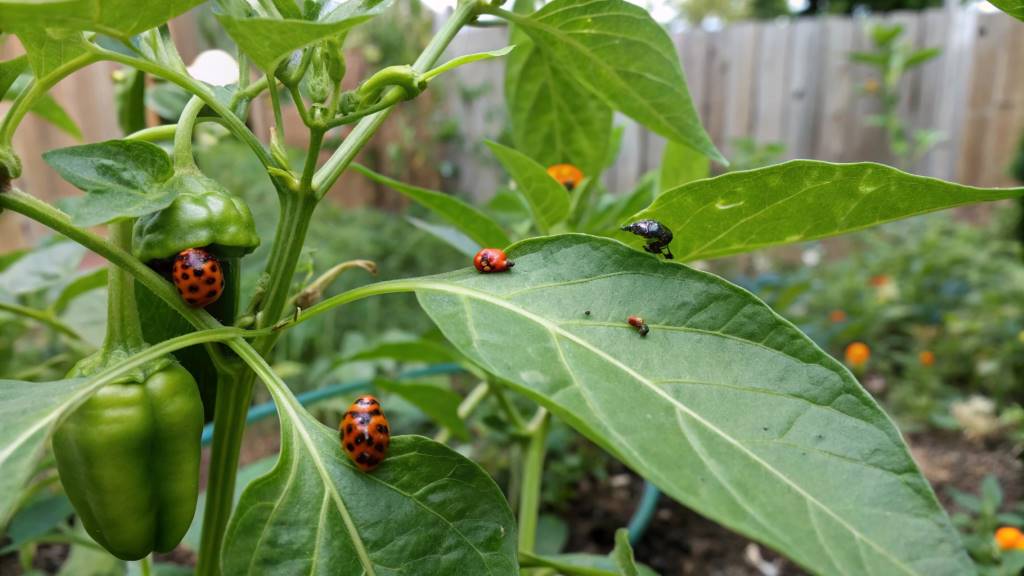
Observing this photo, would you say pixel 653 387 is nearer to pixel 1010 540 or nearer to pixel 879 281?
pixel 1010 540

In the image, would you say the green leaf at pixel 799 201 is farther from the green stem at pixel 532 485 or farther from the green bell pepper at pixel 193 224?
the green stem at pixel 532 485

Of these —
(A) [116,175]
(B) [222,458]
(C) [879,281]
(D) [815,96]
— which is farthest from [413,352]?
(D) [815,96]

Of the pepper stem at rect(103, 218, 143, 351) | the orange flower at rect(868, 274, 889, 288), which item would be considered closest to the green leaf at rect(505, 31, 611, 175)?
the pepper stem at rect(103, 218, 143, 351)

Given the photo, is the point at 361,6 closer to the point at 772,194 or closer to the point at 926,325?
the point at 772,194

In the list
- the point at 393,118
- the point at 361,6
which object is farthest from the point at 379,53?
the point at 361,6

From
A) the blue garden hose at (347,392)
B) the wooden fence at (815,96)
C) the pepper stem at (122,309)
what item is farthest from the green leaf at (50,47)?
the wooden fence at (815,96)

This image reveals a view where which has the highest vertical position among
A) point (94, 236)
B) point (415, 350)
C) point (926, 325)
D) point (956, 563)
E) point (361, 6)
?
point (361, 6)
